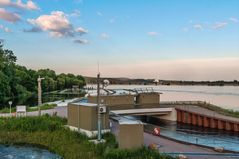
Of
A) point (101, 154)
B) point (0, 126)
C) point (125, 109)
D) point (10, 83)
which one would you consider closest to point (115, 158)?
point (101, 154)

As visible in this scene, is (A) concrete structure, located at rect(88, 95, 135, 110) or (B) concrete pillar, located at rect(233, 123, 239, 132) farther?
(A) concrete structure, located at rect(88, 95, 135, 110)

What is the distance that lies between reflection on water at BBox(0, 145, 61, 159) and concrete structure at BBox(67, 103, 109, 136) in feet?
9.81

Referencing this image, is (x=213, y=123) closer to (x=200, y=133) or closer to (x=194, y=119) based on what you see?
(x=194, y=119)

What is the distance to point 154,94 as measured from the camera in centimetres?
4253

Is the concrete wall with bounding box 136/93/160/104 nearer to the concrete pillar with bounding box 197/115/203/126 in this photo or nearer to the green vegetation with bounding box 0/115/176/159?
the concrete pillar with bounding box 197/115/203/126

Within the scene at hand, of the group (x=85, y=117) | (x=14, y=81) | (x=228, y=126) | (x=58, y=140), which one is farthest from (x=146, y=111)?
(x=14, y=81)

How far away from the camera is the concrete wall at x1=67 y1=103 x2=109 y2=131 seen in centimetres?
1884

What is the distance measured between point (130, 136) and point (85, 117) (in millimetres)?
4971

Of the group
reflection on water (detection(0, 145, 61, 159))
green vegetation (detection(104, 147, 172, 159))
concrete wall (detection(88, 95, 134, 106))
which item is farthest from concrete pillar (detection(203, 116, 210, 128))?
green vegetation (detection(104, 147, 172, 159))

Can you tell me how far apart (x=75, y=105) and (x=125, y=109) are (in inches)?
676

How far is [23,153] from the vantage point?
16.6 meters

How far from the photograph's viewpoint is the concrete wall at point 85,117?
18844 millimetres

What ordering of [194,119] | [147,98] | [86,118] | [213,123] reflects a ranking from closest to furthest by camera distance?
[86,118] < [213,123] < [194,119] < [147,98]

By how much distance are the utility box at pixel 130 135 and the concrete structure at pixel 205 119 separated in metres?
22.1
